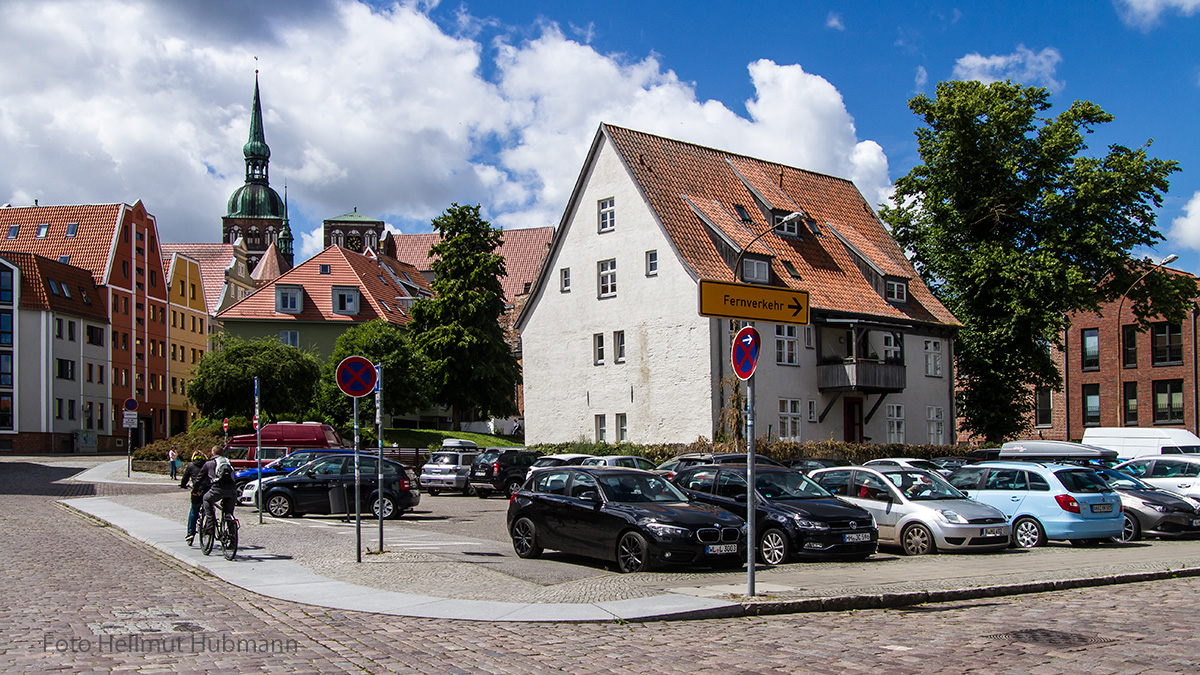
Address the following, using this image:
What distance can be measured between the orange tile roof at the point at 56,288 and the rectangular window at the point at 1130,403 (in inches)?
2466

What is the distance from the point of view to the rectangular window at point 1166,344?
2191 inches

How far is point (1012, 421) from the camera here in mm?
46188

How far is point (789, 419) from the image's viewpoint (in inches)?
1601

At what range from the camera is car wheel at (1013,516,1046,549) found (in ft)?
64.6

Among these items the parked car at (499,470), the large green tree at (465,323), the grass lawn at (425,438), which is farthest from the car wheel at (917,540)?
the large green tree at (465,323)

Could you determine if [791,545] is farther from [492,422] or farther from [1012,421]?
[492,422]

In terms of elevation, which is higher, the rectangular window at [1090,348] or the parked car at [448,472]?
the rectangular window at [1090,348]

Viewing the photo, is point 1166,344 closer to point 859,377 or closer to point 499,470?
point 859,377

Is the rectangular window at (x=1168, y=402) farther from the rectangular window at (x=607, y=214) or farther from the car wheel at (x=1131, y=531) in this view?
the car wheel at (x=1131, y=531)

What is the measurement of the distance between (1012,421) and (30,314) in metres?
55.4

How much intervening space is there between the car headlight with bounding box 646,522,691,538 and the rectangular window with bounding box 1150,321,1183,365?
49651 mm

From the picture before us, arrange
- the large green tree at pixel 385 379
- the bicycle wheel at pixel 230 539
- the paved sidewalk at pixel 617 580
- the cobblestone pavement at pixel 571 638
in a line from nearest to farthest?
1. the cobblestone pavement at pixel 571 638
2. the paved sidewalk at pixel 617 580
3. the bicycle wheel at pixel 230 539
4. the large green tree at pixel 385 379

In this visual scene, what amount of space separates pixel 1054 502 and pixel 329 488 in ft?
50.8

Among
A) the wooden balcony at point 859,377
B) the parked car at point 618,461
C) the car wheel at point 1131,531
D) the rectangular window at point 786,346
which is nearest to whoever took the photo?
the car wheel at point 1131,531
